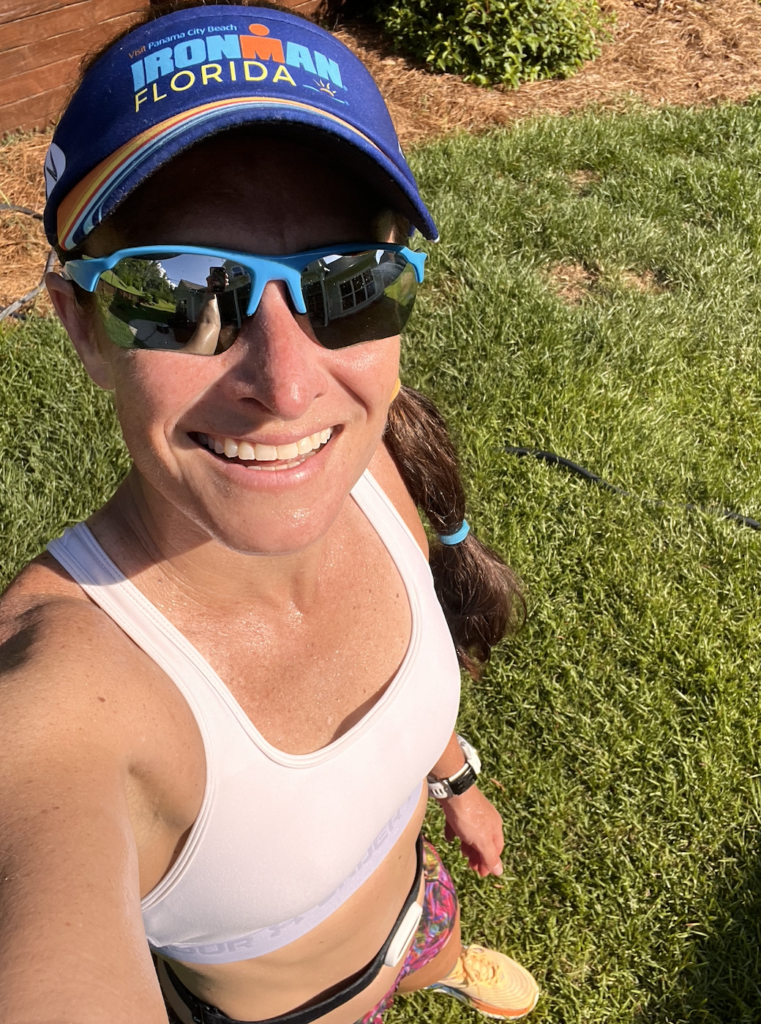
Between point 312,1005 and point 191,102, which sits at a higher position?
point 191,102

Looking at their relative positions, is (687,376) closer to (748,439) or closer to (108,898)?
(748,439)

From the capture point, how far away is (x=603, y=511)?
3.98m

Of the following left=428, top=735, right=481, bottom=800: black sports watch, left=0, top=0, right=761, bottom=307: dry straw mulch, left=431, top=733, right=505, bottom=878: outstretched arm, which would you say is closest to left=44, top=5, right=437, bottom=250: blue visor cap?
left=428, top=735, right=481, bottom=800: black sports watch

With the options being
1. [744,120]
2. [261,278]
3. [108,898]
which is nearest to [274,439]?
[261,278]

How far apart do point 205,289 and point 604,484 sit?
3.10 m

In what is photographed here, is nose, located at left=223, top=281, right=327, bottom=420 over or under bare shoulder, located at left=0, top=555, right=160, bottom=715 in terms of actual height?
over

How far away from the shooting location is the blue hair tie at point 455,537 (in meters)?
2.46

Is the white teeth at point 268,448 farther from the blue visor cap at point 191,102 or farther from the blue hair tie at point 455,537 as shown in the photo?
the blue hair tie at point 455,537

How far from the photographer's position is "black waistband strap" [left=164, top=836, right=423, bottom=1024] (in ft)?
6.35

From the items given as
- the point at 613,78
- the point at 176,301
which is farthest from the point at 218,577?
the point at 613,78

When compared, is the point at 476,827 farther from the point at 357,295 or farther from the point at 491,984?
the point at 357,295

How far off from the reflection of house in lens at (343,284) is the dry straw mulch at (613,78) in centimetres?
493

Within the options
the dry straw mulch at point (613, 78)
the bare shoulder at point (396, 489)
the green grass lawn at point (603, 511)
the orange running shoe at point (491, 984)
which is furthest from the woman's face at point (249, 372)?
the dry straw mulch at point (613, 78)

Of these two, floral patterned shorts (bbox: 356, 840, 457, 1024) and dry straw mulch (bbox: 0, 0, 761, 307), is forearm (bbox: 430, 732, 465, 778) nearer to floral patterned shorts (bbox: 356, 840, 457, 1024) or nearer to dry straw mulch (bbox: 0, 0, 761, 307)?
floral patterned shorts (bbox: 356, 840, 457, 1024)
